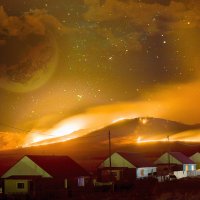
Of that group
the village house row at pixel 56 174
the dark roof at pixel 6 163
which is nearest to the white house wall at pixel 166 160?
the village house row at pixel 56 174

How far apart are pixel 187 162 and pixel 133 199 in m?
54.1

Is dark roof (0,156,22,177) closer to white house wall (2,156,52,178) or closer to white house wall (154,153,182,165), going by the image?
white house wall (2,156,52,178)

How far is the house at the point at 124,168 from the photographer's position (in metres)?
69.2

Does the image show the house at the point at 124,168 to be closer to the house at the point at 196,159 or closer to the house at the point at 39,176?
the house at the point at 39,176

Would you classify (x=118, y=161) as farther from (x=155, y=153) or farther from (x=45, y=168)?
(x=155, y=153)

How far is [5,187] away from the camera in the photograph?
171ft

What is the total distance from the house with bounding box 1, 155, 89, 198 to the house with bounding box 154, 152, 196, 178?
→ 29.0 metres

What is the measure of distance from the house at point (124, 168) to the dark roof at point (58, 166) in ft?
33.6

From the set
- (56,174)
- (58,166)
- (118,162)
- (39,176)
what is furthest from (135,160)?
(39,176)

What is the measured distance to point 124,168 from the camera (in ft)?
229

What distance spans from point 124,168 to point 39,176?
21284 mm

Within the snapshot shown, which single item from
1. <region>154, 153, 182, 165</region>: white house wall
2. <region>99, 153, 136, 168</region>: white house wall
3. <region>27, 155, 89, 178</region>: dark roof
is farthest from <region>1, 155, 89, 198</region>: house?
<region>154, 153, 182, 165</region>: white house wall

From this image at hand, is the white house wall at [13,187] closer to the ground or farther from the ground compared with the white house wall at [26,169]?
closer to the ground

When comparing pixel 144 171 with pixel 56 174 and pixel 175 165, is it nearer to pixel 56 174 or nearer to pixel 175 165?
pixel 175 165
